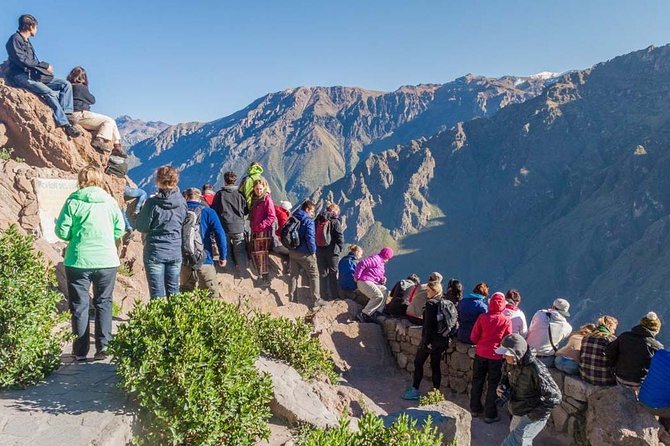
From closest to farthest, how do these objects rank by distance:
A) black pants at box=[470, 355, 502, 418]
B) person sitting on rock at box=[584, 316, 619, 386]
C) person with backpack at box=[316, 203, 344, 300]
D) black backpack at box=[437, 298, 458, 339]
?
person sitting on rock at box=[584, 316, 619, 386] < black pants at box=[470, 355, 502, 418] < black backpack at box=[437, 298, 458, 339] < person with backpack at box=[316, 203, 344, 300]

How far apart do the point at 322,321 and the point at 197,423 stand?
22.5 feet

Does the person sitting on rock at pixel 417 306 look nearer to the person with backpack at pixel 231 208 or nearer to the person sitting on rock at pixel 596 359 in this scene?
the person sitting on rock at pixel 596 359

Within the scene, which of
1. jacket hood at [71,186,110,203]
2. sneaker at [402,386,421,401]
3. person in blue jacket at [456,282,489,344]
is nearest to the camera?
jacket hood at [71,186,110,203]

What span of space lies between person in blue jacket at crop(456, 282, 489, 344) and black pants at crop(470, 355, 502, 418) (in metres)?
0.91

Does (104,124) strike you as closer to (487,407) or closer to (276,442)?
(276,442)

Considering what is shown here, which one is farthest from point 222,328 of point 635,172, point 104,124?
point 635,172

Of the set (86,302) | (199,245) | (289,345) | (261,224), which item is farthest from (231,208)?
(86,302)

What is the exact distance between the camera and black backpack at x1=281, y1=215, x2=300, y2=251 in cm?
1052

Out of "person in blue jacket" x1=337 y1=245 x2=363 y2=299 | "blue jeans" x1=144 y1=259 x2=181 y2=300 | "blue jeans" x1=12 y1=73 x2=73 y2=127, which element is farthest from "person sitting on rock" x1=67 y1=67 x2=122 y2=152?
"person in blue jacket" x1=337 y1=245 x2=363 y2=299

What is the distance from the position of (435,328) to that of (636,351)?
3.42m

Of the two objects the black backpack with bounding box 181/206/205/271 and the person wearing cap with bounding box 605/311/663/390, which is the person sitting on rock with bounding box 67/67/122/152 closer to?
the black backpack with bounding box 181/206/205/271

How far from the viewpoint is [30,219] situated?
31.7 ft

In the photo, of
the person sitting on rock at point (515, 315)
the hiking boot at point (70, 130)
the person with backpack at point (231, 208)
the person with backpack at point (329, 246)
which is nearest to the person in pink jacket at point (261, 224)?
the person with backpack at point (231, 208)

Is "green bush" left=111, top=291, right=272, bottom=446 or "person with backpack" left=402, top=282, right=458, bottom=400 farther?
"person with backpack" left=402, top=282, right=458, bottom=400
